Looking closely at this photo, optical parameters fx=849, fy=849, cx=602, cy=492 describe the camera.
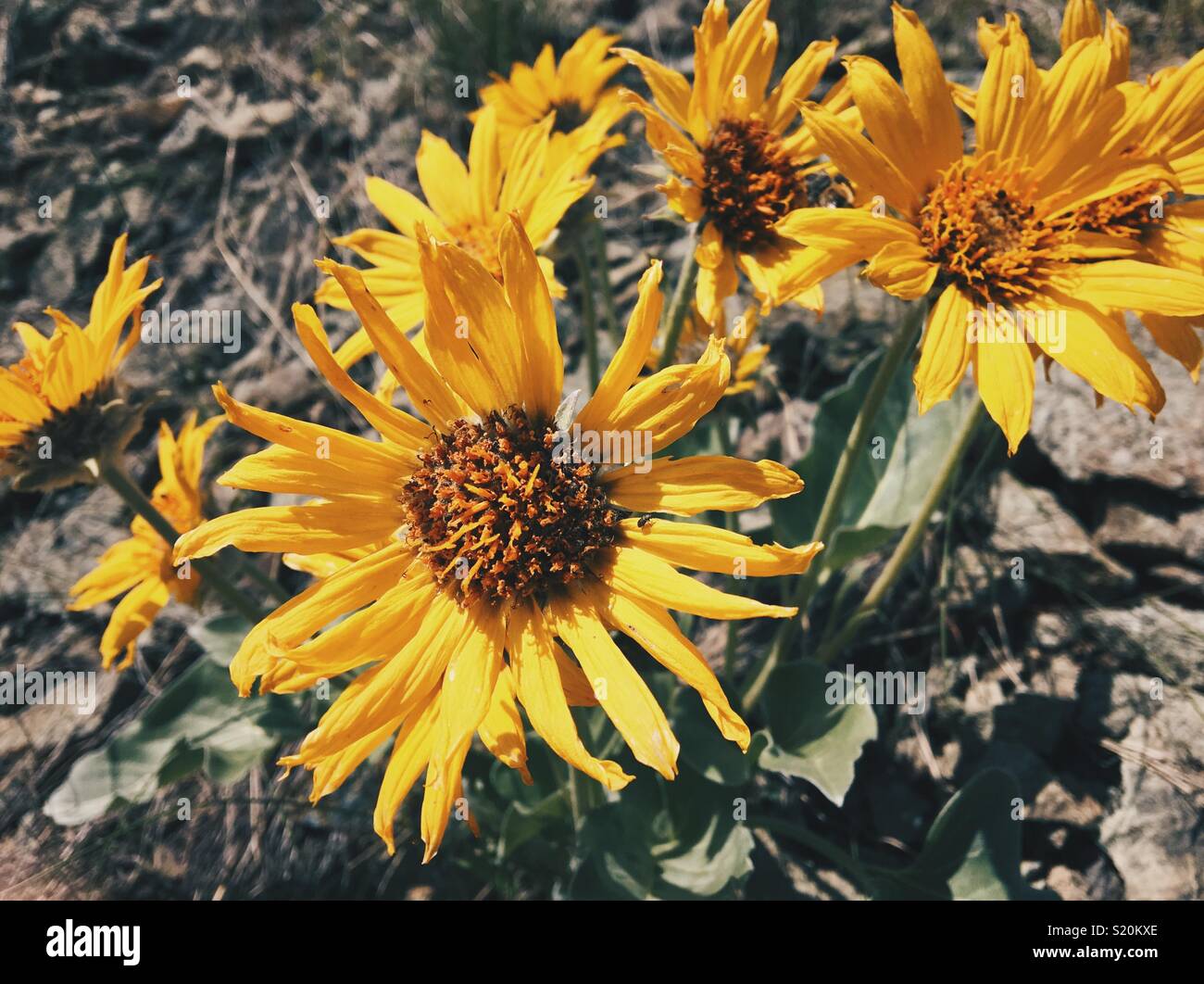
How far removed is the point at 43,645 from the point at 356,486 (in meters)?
3.03

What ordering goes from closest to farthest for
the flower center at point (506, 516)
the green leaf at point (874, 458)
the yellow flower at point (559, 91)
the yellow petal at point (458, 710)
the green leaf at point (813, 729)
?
the yellow petal at point (458, 710) < the flower center at point (506, 516) < the green leaf at point (813, 729) < the green leaf at point (874, 458) < the yellow flower at point (559, 91)

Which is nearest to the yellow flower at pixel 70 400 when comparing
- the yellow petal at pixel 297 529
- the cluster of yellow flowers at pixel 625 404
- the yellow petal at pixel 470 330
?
the cluster of yellow flowers at pixel 625 404

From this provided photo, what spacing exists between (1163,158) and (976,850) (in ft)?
7.20

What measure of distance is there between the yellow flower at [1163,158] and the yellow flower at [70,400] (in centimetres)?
267

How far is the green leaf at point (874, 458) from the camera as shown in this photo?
3.33m

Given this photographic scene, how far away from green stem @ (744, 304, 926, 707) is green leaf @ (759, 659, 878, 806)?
0.39 feet

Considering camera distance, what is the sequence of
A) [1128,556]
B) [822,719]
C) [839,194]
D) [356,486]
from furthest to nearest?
1. [1128,556]
2. [822,719]
3. [839,194]
4. [356,486]

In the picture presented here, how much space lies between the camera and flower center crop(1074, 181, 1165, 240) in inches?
92.5

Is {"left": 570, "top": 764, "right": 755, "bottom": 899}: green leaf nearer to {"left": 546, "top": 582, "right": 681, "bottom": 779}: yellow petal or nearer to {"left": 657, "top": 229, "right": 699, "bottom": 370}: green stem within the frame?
{"left": 546, "top": 582, "right": 681, "bottom": 779}: yellow petal

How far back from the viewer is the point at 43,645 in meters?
4.18

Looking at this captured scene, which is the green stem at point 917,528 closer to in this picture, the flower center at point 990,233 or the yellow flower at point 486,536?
the flower center at point 990,233

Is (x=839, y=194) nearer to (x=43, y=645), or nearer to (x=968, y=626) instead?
(x=968, y=626)

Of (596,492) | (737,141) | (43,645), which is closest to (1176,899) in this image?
(596,492)

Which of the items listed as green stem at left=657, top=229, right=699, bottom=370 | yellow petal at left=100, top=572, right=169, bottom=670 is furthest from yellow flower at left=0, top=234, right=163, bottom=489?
green stem at left=657, top=229, right=699, bottom=370
